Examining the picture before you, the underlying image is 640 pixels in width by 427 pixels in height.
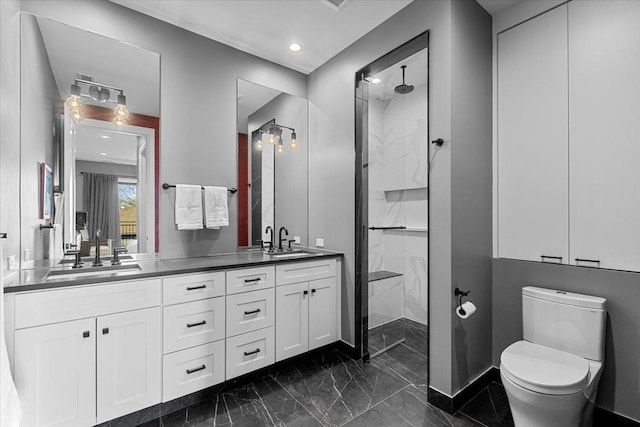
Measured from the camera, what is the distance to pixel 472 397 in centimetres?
213

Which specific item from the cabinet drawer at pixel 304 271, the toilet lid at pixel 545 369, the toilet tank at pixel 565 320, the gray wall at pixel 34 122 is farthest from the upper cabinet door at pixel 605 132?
the gray wall at pixel 34 122

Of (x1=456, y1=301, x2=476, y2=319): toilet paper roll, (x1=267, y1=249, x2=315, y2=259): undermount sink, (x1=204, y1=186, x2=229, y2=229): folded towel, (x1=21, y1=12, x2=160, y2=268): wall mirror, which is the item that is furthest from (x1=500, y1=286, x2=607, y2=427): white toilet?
(x1=21, y1=12, x2=160, y2=268): wall mirror

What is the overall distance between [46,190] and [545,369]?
324 centimetres

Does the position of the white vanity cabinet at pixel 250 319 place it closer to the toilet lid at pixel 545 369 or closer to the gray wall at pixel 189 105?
the gray wall at pixel 189 105

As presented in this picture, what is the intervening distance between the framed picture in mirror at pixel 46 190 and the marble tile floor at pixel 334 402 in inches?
60.2

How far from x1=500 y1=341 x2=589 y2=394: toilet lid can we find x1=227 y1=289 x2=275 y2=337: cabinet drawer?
159cm

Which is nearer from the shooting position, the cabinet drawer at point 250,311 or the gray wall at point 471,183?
the gray wall at point 471,183

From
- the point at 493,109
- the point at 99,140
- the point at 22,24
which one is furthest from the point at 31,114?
the point at 493,109

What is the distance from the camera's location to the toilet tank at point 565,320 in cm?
177

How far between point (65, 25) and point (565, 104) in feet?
11.2

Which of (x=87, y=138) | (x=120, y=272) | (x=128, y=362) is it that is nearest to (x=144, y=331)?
(x=128, y=362)

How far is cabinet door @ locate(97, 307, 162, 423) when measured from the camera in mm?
1698

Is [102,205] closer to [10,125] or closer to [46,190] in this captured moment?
[46,190]

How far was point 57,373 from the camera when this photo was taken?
1.58 m
